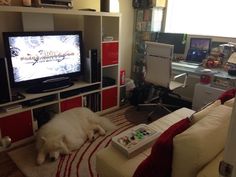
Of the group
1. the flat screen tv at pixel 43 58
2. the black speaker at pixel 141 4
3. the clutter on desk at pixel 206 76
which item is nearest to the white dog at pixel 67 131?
the flat screen tv at pixel 43 58

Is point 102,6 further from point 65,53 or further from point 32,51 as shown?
point 32,51

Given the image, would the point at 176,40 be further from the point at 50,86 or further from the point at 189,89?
the point at 50,86

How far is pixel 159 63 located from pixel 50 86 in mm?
1417

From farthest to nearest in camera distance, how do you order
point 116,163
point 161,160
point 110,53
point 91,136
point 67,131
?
point 110,53 < point 91,136 < point 67,131 < point 116,163 < point 161,160

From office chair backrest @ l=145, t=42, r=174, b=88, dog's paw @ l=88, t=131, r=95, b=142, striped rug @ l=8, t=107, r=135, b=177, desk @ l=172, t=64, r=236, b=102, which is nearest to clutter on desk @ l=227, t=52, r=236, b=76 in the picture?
desk @ l=172, t=64, r=236, b=102

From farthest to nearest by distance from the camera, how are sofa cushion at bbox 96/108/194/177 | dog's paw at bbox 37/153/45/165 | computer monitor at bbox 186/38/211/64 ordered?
computer monitor at bbox 186/38/211/64 → dog's paw at bbox 37/153/45/165 → sofa cushion at bbox 96/108/194/177

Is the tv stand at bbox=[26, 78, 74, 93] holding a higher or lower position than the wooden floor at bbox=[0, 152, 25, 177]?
higher

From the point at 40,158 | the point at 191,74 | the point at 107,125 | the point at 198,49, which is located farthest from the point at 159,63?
the point at 40,158

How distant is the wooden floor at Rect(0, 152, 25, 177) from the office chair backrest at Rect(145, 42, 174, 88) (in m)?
1.96

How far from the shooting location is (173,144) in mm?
1065

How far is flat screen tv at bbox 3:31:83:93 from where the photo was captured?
231 cm

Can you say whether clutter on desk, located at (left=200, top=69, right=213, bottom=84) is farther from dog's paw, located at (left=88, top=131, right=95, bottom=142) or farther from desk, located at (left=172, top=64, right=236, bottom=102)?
dog's paw, located at (left=88, top=131, right=95, bottom=142)

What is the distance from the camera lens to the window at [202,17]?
314 cm

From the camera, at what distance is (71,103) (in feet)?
9.21
